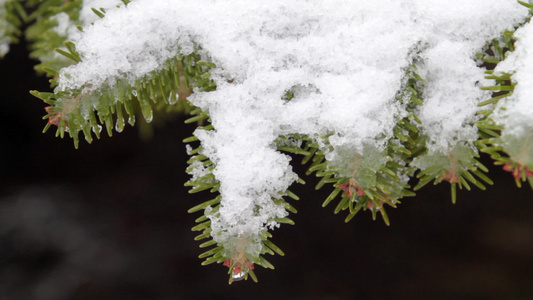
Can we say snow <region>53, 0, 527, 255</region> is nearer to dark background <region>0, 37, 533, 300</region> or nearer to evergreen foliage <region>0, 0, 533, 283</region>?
evergreen foliage <region>0, 0, 533, 283</region>

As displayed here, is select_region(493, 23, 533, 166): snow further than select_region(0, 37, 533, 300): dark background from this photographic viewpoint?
No

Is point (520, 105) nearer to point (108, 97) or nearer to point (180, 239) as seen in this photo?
point (108, 97)

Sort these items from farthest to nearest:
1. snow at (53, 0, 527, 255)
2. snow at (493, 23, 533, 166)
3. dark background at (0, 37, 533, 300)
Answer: dark background at (0, 37, 533, 300) → snow at (53, 0, 527, 255) → snow at (493, 23, 533, 166)

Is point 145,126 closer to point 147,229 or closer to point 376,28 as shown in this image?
point 376,28

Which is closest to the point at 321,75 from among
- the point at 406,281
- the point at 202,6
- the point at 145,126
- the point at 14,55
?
the point at 202,6

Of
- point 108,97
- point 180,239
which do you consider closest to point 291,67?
point 108,97

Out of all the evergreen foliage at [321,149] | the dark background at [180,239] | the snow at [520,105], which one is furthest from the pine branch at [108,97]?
the dark background at [180,239]

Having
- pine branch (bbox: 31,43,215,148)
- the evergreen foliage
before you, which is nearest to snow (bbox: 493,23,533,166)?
the evergreen foliage
